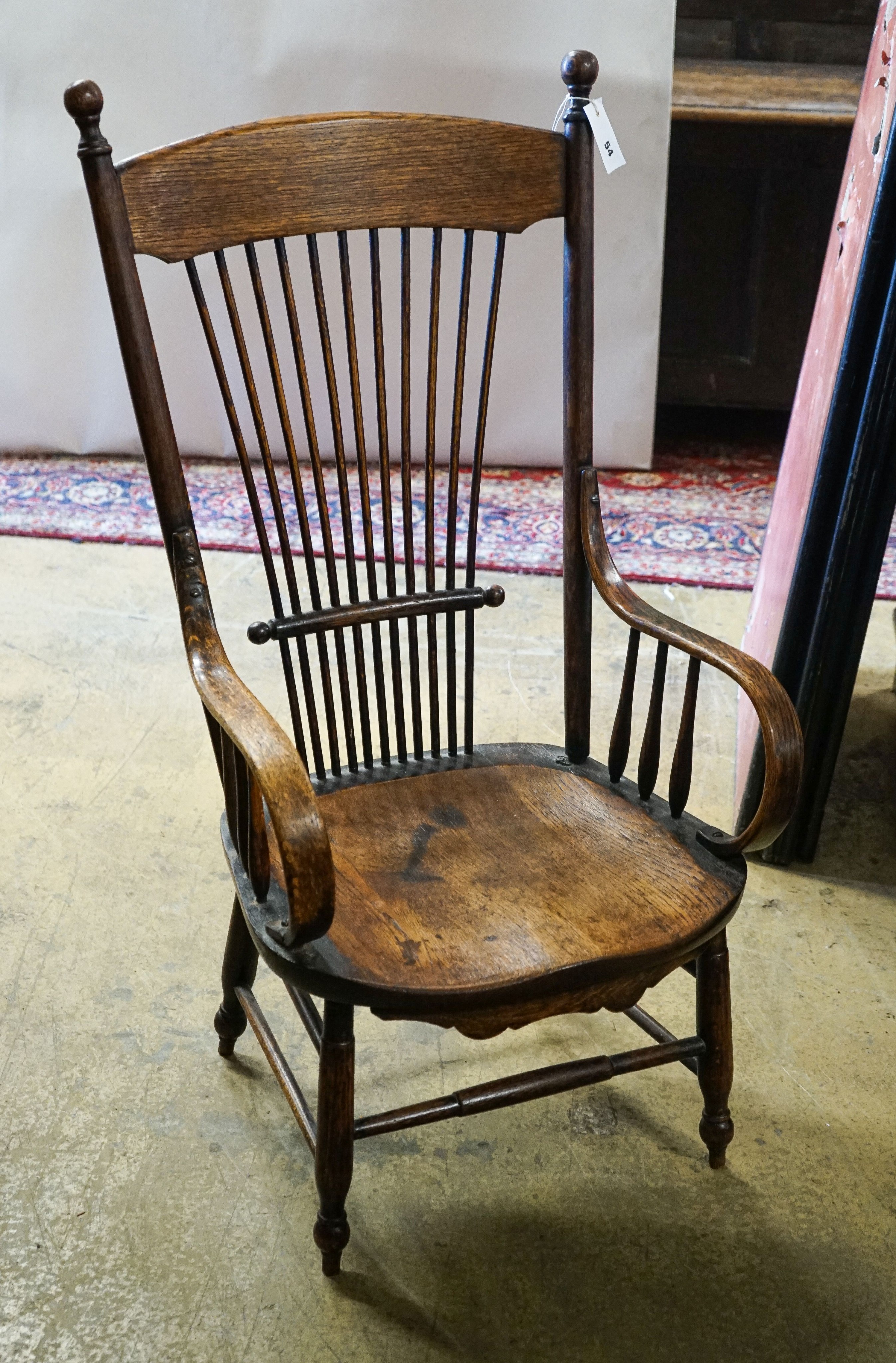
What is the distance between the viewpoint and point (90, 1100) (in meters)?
1.52

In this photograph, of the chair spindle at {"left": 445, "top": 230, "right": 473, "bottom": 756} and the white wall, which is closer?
the chair spindle at {"left": 445, "top": 230, "right": 473, "bottom": 756}

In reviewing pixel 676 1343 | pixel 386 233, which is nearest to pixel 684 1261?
pixel 676 1343

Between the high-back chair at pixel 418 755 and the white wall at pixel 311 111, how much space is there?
221cm

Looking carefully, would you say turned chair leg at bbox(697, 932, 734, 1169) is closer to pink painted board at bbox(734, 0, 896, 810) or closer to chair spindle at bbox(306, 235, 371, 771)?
chair spindle at bbox(306, 235, 371, 771)

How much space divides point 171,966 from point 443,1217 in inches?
23.1

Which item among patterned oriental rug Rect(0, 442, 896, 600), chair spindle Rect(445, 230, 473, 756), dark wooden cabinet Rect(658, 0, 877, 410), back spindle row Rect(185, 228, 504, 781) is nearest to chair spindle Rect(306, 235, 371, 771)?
back spindle row Rect(185, 228, 504, 781)

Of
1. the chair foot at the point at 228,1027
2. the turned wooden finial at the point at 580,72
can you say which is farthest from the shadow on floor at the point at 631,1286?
the turned wooden finial at the point at 580,72

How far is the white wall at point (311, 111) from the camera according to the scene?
3.31 metres

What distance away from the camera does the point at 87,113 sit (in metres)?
1.10

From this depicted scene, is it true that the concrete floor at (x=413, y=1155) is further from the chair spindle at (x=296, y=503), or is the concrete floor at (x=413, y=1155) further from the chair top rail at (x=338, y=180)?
the chair top rail at (x=338, y=180)

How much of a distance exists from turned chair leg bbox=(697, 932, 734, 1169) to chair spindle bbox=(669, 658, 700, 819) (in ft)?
0.51

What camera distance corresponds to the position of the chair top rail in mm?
1188

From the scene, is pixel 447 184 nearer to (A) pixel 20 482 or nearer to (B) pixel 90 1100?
(B) pixel 90 1100

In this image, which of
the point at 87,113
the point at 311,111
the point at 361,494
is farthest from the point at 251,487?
the point at 311,111
